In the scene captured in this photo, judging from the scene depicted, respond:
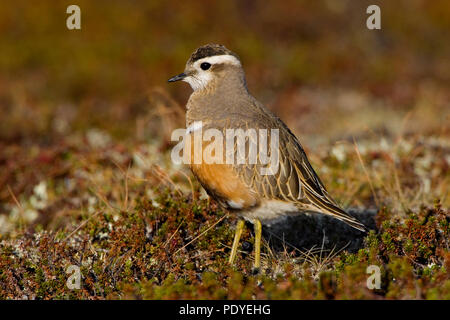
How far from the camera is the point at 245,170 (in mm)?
5062

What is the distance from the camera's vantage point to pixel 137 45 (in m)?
16.3

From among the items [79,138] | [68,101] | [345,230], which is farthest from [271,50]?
[345,230]

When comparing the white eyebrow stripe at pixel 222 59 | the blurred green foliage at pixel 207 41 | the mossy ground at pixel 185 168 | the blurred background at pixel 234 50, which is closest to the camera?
the mossy ground at pixel 185 168

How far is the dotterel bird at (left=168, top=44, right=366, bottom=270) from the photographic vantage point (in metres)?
5.04

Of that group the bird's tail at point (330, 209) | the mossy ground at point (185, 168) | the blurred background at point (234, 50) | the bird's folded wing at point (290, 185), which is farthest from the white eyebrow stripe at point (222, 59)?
the blurred background at point (234, 50)

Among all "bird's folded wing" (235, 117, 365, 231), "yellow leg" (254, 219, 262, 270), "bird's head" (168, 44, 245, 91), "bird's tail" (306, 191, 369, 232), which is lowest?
"yellow leg" (254, 219, 262, 270)

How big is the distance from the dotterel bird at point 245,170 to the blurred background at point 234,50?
4.03 metres

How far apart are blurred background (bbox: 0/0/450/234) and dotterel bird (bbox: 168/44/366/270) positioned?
4.03 metres

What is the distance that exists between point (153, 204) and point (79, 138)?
4488 millimetres

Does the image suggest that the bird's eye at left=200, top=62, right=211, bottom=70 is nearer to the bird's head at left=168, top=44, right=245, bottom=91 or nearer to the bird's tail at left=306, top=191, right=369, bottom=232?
the bird's head at left=168, top=44, right=245, bottom=91

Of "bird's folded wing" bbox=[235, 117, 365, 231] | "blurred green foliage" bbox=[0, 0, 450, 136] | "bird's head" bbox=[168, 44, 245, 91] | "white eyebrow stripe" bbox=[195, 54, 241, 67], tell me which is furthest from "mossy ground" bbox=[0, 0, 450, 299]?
"white eyebrow stripe" bbox=[195, 54, 241, 67]

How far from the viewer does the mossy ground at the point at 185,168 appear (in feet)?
16.1

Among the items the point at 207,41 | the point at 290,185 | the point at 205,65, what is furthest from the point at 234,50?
the point at 290,185

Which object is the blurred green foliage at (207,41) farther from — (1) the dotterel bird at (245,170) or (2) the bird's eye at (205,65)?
(1) the dotterel bird at (245,170)
